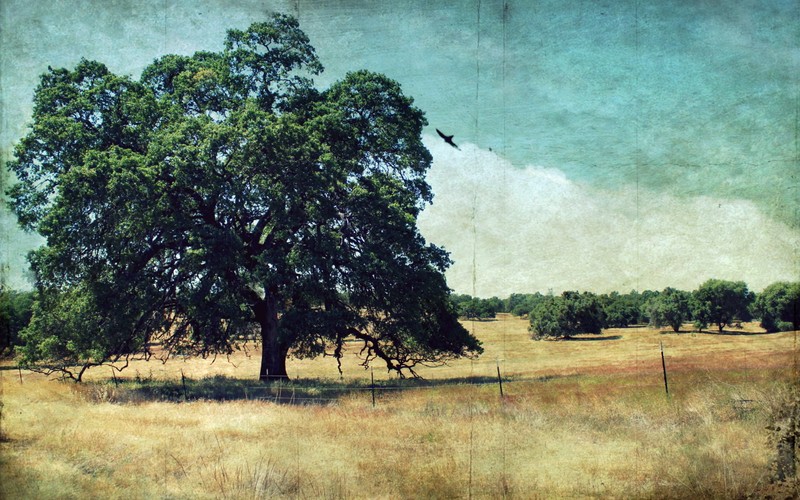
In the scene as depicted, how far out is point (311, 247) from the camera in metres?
19.5

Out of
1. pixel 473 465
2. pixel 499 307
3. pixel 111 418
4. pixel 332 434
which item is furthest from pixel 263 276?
pixel 499 307

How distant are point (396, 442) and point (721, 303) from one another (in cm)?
5127

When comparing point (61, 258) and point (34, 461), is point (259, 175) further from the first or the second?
point (34, 461)

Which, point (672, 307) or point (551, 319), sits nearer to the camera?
point (551, 319)

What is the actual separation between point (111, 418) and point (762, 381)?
16898 mm

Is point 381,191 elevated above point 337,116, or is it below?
below

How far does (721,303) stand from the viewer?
177 feet

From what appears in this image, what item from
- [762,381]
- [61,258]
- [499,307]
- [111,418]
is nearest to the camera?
[111,418]

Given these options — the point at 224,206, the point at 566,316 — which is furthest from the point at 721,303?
the point at 224,206

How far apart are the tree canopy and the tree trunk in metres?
0.06

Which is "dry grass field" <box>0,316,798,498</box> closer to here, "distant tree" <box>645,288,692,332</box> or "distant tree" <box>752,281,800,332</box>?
"distant tree" <box>752,281,800,332</box>

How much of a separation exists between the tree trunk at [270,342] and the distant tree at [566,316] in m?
37.6

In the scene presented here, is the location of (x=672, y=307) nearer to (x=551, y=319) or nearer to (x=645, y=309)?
(x=645, y=309)

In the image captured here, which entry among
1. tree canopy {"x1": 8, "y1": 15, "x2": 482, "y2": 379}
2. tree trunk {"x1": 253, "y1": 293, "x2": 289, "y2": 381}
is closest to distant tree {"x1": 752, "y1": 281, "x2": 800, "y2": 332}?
tree canopy {"x1": 8, "y1": 15, "x2": 482, "y2": 379}
